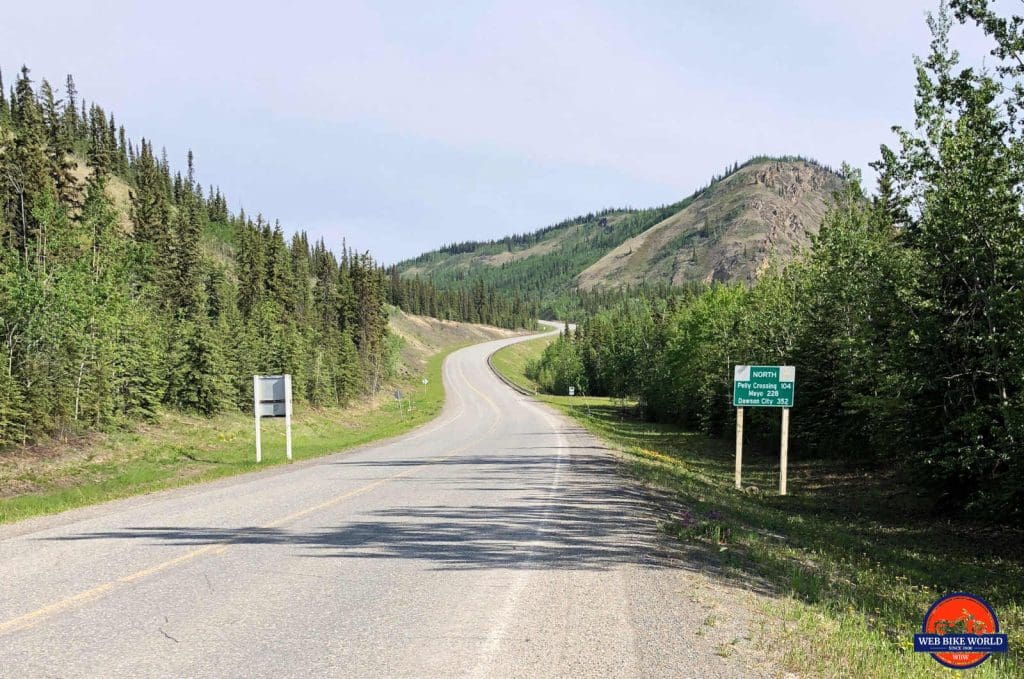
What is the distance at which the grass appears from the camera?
5.80m

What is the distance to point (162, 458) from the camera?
2439cm

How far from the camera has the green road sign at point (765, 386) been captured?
826 inches

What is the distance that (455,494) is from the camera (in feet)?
46.5

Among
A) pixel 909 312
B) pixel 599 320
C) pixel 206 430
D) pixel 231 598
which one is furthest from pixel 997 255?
pixel 599 320

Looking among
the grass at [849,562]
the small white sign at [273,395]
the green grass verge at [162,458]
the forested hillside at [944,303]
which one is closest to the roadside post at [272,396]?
the small white sign at [273,395]

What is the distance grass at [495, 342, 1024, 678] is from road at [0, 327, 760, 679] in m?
0.68

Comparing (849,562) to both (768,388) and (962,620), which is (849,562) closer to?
(962,620)

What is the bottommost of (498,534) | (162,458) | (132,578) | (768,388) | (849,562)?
(162,458)

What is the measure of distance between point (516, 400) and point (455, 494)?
6379 cm

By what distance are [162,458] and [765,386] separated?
883 inches

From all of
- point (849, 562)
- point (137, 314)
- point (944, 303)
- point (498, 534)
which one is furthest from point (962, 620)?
point (137, 314)

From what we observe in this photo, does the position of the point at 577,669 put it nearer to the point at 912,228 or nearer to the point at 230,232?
the point at 912,228

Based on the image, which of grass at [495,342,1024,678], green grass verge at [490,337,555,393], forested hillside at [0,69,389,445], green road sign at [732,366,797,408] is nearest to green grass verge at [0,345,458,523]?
forested hillside at [0,69,389,445]

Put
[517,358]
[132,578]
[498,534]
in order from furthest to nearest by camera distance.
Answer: [517,358]
[498,534]
[132,578]
